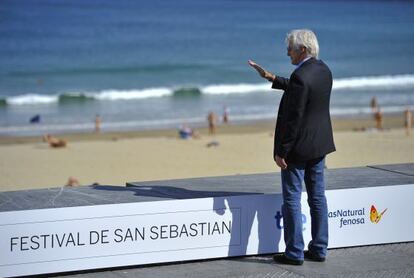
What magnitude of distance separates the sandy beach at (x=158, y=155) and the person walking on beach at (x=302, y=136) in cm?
758

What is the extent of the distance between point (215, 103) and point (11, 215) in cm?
2097

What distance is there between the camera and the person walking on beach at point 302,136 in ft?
20.4

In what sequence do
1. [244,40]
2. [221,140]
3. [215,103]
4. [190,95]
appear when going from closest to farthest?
1. [221,140]
2. [215,103]
3. [190,95]
4. [244,40]

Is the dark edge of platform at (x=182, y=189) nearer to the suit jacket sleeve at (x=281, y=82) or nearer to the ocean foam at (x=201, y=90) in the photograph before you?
the suit jacket sleeve at (x=281, y=82)

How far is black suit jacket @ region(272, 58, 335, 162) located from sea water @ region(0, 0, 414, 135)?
597 inches

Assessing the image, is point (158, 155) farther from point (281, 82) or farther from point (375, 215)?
point (281, 82)

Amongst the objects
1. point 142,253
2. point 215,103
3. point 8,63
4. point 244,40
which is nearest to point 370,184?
point 142,253

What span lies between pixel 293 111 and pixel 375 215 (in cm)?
138

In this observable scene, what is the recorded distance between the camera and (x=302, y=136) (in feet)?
20.6

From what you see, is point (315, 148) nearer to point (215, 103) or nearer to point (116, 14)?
point (215, 103)

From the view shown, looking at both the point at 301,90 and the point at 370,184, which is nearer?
the point at 301,90

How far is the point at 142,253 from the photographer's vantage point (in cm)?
643

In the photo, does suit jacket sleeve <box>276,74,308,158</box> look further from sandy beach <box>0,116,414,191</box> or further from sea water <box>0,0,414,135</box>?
sea water <box>0,0,414,135</box>

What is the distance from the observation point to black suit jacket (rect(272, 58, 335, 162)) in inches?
244
